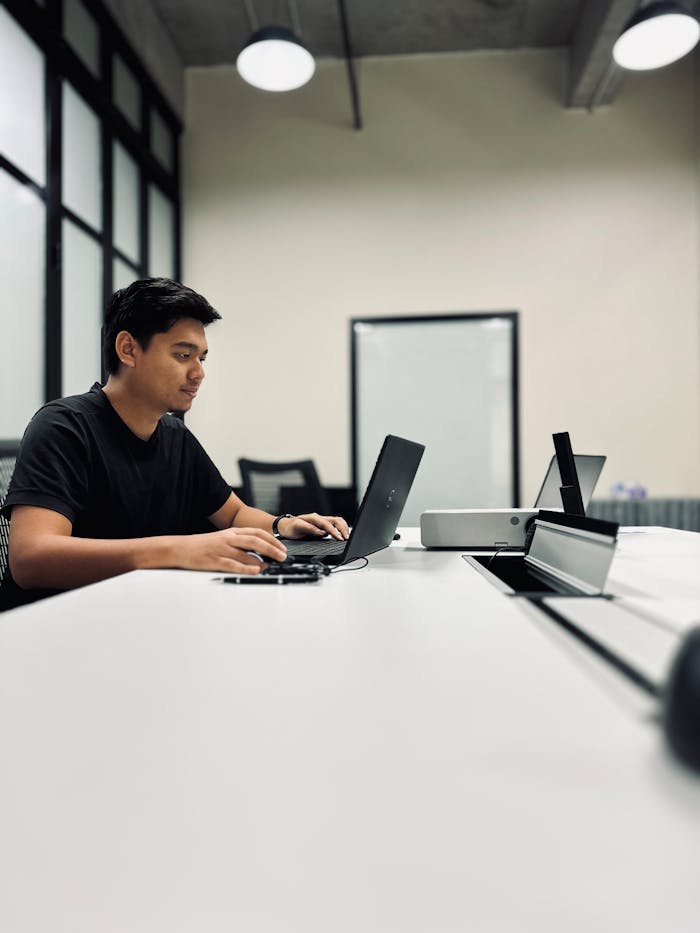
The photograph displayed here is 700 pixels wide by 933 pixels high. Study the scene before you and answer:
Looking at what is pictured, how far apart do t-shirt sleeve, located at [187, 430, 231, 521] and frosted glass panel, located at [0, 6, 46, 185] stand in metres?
1.65

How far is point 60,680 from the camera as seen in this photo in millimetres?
515

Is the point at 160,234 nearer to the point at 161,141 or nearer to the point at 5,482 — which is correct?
the point at 161,141

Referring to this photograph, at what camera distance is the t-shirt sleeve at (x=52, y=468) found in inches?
46.6

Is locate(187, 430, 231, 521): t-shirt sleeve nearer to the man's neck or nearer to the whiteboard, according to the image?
the man's neck

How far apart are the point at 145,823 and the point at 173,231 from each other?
4.50 metres

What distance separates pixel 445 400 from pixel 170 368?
297 cm

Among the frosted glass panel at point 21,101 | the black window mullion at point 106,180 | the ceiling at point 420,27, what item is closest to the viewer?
the frosted glass panel at point 21,101

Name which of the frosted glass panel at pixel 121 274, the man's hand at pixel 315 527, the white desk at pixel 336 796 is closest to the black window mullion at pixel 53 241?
the frosted glass panel at pixel 121 274

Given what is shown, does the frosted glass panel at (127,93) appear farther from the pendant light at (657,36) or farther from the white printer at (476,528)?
the white printer at (476,528)

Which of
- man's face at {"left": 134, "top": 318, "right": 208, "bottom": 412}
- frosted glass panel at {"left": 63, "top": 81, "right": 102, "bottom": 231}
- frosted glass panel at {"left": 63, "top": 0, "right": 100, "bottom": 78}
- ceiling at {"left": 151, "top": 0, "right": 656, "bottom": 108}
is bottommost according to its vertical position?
man's face at {"left": 134, "top": 318, "right": 208, "bottom": 412}

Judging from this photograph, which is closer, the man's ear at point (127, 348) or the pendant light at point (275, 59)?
the man's ear at point (127, 348)

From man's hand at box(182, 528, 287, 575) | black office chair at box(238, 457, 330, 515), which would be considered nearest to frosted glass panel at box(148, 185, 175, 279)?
black office chair at box(238, 457, 330, 515)

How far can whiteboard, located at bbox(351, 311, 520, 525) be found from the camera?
4195mm

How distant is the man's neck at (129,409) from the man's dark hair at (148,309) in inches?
2.1
